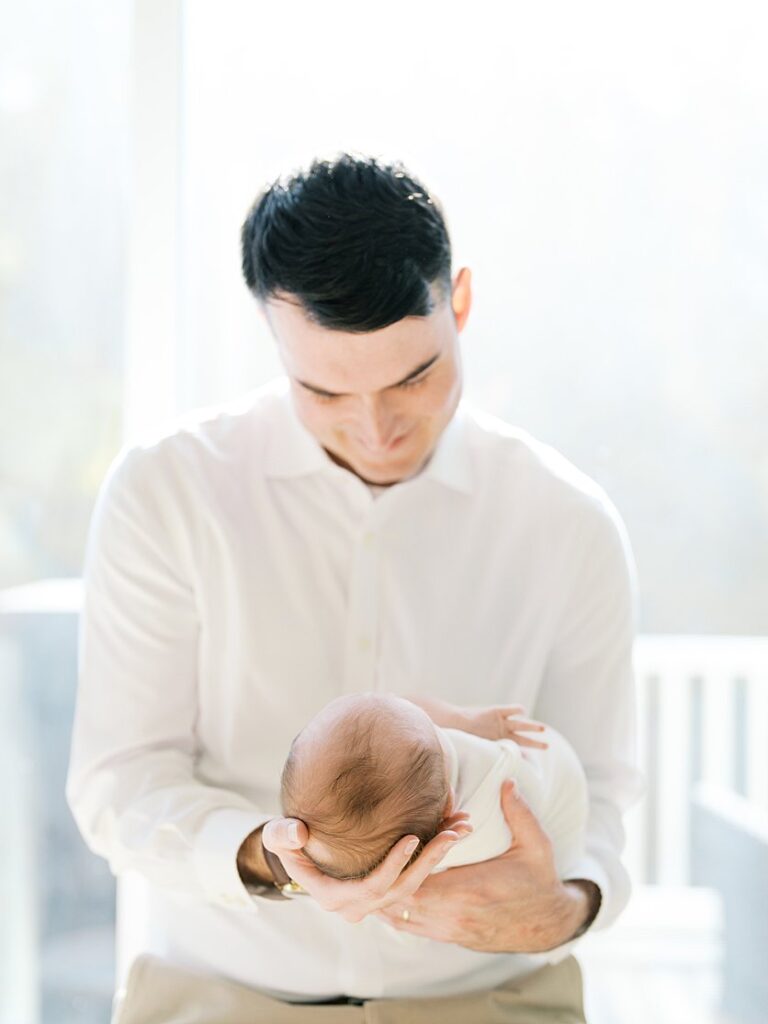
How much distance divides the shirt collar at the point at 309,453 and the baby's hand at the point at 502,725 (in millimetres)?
375

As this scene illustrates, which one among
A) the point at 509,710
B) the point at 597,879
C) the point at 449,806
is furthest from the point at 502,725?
the point at 597,879

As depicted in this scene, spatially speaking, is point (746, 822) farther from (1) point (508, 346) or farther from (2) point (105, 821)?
(2) point (105, 821)

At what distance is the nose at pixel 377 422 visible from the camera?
144cm

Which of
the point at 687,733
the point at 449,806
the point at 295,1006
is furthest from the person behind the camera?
the point at 687,733

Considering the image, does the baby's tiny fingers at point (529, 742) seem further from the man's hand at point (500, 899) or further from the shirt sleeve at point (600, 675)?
the shirt sleeve at point (600, 675)

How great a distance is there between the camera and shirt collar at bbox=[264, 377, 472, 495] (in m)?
1.64

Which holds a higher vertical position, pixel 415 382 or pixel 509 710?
pixel 415 382

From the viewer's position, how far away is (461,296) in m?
1.57

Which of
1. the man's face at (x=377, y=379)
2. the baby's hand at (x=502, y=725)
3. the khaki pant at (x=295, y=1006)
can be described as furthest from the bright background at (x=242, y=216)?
the baby's hand at (x=502, y=725)

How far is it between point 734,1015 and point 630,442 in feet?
4.45

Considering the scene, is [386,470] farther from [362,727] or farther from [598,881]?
[598,881]

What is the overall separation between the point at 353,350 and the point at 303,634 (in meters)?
0.45

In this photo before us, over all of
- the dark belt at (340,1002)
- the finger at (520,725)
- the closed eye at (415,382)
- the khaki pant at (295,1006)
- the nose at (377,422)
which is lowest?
the dark belt at (340,1002)

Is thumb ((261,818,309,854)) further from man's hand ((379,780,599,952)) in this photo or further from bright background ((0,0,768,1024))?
bright background ((0,0,768,1024))
